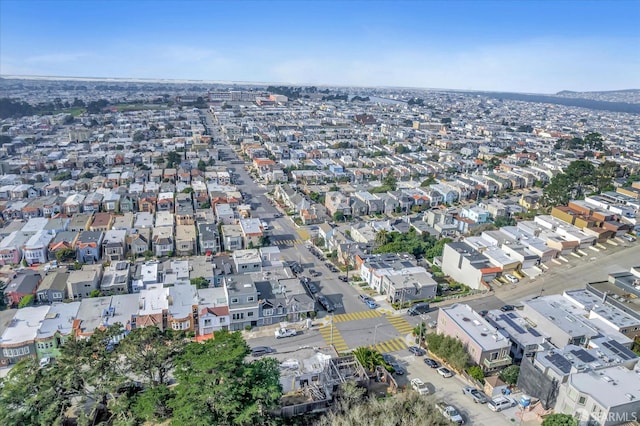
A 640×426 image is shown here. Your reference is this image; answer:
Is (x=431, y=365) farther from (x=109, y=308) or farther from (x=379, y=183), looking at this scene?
(x=379, y=183)

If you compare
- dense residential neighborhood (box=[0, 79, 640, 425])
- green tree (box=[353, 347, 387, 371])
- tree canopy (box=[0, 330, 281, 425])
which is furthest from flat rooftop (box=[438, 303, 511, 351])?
tree canopy (box=[0, 330, 281, 425])

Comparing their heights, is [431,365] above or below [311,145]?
below

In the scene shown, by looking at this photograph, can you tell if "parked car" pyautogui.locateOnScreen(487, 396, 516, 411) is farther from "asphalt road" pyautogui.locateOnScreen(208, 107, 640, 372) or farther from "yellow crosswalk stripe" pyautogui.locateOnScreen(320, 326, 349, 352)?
"yellow crosswalk stripe" pyautogui.locateOnScreen(320, 326, 349, 352)

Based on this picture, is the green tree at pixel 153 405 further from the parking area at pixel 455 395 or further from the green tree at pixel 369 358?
the parking area at pixel 455 395

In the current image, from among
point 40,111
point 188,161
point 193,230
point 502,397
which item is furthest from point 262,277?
point 40,111

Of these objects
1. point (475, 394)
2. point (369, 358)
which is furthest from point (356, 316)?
point (475, 394)

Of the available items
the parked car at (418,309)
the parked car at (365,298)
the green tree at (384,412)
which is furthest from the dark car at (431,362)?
the parked car at (365,298)
